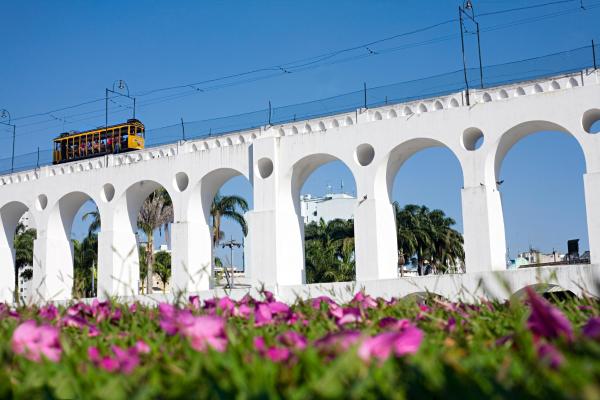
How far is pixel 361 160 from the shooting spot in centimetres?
2361

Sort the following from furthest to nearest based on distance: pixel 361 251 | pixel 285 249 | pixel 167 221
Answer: pixel 167 221 → pixel 285 249 → pixel 361 251

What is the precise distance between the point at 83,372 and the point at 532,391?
1.30 metres

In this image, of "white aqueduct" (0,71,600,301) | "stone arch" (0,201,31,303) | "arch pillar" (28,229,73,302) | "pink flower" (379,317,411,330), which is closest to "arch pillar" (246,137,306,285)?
"white aqueduct" (0,71,600,301)

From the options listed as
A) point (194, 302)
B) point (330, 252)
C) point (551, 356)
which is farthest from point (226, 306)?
point (330, 252)

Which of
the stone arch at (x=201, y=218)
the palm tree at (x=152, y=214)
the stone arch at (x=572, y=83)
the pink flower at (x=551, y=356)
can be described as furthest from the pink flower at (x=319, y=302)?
the palm tree at (x=152, y=214)

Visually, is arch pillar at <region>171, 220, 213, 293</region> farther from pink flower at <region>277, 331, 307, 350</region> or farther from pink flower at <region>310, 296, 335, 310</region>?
pink flower at <region>277, 331, 307, 350</region>

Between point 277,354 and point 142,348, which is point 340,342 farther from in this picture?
point 142,348

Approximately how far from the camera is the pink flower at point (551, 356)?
1.85 meters

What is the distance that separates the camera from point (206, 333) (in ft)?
8.36

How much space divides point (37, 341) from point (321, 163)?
22915mm

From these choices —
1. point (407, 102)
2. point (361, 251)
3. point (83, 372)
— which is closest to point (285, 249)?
point (361, 251)

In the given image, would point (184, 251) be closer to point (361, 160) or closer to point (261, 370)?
point (361, 160)

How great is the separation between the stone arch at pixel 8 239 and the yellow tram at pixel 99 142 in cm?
293

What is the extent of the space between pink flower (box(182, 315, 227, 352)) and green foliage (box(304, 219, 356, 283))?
47.0m
